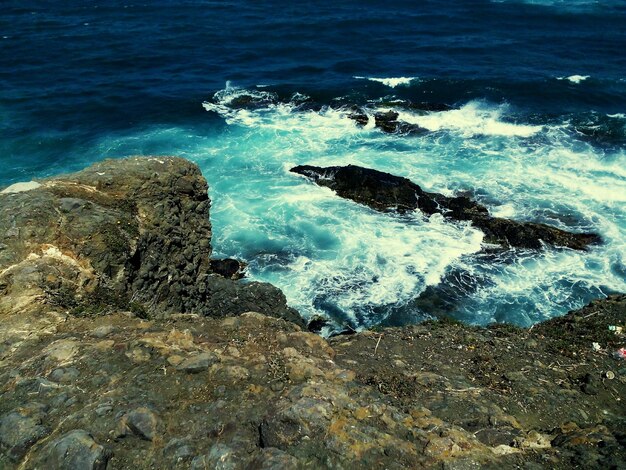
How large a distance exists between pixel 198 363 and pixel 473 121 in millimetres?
32781

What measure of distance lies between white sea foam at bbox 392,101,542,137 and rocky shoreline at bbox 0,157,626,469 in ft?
74.8

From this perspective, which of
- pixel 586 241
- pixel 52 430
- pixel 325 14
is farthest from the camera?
pixel 325 14

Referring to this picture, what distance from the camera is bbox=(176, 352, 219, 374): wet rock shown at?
8977 mm

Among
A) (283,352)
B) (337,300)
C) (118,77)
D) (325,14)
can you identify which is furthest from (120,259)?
(325,14)

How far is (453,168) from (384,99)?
12.0m

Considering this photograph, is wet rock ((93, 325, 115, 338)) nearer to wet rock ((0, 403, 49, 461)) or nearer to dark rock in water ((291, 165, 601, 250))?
wet rock ((0, 403, 49, 461))

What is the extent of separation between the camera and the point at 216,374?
896cm

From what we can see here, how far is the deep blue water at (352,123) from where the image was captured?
75.7 ft

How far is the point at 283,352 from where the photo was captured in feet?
32.5

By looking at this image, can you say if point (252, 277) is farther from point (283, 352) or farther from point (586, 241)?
point (586, 241)

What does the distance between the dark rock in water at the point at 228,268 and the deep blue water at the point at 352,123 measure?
80cm

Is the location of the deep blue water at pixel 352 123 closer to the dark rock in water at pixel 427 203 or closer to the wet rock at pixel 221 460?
the dark rock in water at pixel 427 203

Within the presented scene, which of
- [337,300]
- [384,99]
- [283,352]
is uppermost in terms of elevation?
[283,352]

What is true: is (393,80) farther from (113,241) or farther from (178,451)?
(178,451)
